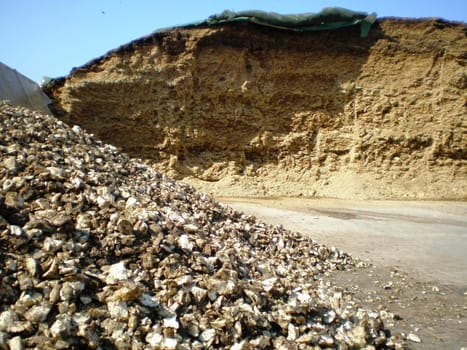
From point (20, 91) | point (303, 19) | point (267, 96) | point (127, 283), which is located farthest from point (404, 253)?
point (20, 91)

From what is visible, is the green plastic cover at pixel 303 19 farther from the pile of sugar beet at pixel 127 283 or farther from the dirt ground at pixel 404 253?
the pile of sugar beet at pixel 127 283

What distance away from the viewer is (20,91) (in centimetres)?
1227

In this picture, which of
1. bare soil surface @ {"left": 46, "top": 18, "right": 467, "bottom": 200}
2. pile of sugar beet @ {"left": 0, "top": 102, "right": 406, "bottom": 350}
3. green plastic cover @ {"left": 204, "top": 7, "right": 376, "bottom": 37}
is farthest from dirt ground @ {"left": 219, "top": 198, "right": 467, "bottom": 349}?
green plastic cover @ {"left": 204, "top": 7, "right": 376, "bottom": 37}

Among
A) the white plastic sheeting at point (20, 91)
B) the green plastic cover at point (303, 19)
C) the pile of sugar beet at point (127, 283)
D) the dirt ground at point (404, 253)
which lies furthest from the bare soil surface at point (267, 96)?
the pile of sugar beet at point (127, 283)

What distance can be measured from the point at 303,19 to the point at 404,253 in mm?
10543

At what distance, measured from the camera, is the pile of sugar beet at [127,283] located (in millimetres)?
2053

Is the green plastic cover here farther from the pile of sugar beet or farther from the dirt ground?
the pile of sugar beet

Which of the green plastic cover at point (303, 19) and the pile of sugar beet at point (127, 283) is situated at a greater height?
the green plastic cover at point (303, 19)

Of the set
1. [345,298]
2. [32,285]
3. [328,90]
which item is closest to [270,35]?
[328,90]

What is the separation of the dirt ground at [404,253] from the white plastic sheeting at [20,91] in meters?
8.06

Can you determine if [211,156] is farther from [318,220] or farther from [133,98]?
[318,220]

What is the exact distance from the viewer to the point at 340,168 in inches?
545

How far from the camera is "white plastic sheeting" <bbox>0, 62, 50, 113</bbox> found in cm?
1116

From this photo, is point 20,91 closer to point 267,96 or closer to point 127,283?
point 267,96
